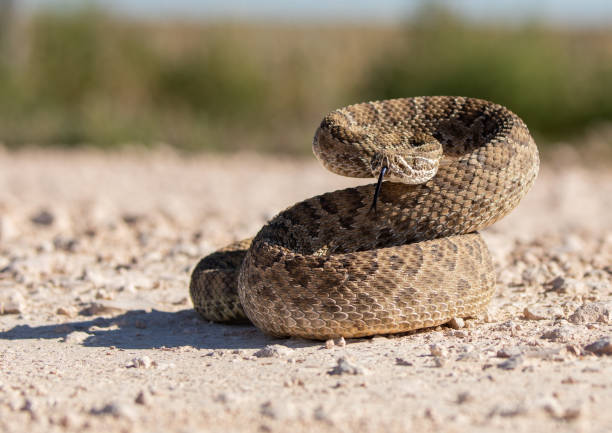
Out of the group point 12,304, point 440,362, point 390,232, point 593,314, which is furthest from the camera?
point 12,304

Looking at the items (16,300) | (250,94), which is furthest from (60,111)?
(16,300)

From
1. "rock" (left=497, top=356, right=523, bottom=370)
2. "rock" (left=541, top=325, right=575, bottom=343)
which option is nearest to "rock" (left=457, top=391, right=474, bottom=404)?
"rock" (left=497, top=356, right=523, bottom=370)

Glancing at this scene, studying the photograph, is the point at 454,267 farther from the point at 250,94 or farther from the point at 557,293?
the point at 250,94

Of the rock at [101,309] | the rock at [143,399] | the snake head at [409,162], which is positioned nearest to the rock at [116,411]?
the rock at [143,399]

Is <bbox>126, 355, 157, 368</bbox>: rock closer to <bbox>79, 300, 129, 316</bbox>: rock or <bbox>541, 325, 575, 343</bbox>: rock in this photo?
<bbox>79, 300, 129, 316</bbox>: rock

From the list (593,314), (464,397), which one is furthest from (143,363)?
(593,314)

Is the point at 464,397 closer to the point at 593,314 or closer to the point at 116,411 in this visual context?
the point at 116,411
